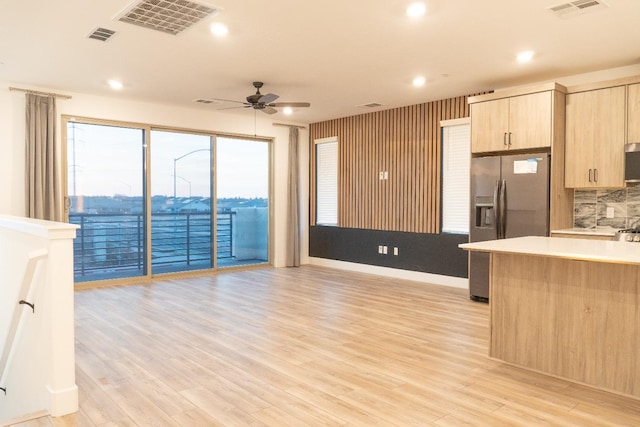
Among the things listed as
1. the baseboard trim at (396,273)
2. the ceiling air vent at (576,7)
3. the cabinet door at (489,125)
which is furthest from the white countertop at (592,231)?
the ceiling air vent at (576,7)

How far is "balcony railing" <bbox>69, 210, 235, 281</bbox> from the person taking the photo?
664 centimetres

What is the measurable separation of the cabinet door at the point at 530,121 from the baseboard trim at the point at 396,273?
2143 millimetres

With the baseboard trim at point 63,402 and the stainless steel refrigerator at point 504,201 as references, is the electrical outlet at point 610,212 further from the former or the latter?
the baseboard trim at point 63,402

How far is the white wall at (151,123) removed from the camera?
229 inches

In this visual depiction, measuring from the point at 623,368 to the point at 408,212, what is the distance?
442 cm

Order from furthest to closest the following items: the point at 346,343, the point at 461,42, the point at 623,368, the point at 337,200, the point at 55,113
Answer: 1. the point at 337,200
2. the point at 55,113
3. the point at 461,42
4. the point at 346,343
5. the point at 623,368

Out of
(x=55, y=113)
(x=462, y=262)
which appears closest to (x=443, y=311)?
(x=462, y=262)

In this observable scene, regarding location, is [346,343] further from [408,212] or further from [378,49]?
[408,212]

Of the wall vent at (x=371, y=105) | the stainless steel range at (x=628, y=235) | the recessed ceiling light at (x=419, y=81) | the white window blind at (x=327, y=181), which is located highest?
the wall vent at (x=371, y=105)

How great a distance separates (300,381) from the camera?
10.4 feet

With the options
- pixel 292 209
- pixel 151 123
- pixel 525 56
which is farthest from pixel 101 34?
pixel 292 209

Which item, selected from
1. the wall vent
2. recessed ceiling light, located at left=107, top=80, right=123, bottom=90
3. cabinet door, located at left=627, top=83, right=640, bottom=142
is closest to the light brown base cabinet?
cabinet door, located at left=627, top=83, right=640, bottom=142

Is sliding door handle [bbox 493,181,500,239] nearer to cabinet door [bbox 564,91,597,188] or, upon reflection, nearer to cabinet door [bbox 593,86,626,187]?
cabinet door [bbox 564,91,597,188]

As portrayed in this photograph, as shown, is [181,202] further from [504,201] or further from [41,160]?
[504,201]
